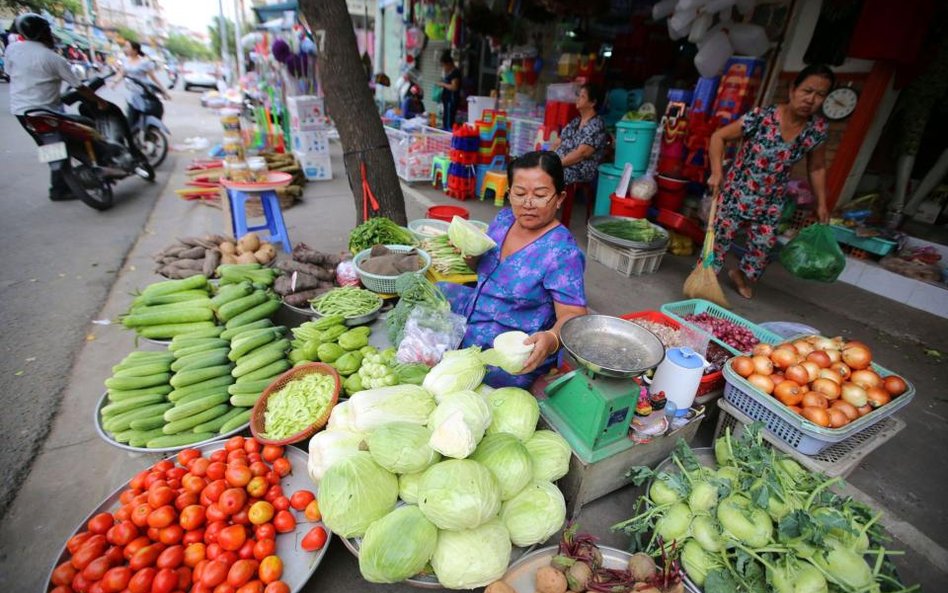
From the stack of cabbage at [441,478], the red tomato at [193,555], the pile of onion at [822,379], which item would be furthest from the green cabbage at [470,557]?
the pile of onion at [822,379]

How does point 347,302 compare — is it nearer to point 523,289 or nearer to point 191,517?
point 523,289

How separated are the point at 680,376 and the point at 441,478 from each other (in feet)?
4.49

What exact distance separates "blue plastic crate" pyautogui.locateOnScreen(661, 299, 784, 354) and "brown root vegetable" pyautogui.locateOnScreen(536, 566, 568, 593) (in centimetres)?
188

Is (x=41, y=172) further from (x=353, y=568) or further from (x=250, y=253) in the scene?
(x=353, y=568)

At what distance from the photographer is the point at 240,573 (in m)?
1.58

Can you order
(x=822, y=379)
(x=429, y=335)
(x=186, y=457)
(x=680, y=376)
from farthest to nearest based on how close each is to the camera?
(x=429, y=335) < (x=822, y=379) < (x=680, y=376) < (x=186, y=457)

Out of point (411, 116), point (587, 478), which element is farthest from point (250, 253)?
point (411, 116)

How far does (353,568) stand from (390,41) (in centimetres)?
1750

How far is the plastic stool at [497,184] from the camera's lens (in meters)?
6.92

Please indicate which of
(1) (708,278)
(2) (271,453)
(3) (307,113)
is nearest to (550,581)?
(2) (271,453)

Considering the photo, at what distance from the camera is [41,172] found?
23.3 ft

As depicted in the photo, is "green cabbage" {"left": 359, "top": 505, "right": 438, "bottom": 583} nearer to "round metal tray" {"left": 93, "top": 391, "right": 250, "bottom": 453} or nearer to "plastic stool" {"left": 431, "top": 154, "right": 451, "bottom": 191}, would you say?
"round metal tray" {"left": 93, "top": 391, "right": 250, "bottom": 453}

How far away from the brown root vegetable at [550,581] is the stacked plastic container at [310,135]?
800cm

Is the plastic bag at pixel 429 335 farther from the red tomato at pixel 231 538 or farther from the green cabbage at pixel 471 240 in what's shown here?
the red tomato at pixel 231 538
